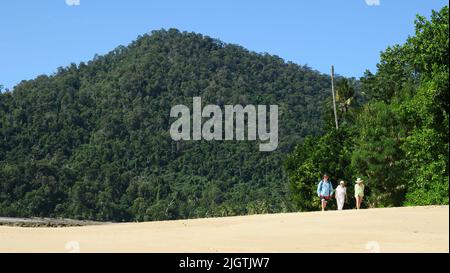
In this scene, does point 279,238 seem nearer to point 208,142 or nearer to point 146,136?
point 208,142

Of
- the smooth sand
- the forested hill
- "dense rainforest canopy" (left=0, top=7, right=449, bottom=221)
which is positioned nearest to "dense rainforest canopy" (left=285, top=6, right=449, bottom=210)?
"dense rainforest canopy" (left=0, top=7, right=449, bottom=221)

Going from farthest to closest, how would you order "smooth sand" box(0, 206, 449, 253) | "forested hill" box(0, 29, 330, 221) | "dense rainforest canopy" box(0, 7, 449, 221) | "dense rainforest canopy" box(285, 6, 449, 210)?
"forested hill" box(0, 29, 330, 221), "dense rainforest canopy" box(0, 7, 449, 221), "dense rainforest canopy" box(285, 6, 449, 210), "smooth sand" box(0, 206, 449, 253)

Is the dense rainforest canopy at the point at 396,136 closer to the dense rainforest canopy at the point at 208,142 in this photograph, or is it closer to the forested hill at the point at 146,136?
the dense rainforest canopy at the point at 208,142

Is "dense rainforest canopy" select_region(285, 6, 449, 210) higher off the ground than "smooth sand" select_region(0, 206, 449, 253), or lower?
higher

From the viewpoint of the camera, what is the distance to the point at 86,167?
11331cm

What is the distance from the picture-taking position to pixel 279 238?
1365 centimetres

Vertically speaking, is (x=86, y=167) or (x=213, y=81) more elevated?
(x=213, y=81)

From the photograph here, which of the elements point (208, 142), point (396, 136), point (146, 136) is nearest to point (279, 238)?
point (396, 136)

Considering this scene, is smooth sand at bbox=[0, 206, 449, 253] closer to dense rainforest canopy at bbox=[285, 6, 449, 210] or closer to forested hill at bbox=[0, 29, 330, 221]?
dense rainforest canopy at bbox=[285, 6, 449, 210]

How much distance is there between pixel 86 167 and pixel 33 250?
338 feet

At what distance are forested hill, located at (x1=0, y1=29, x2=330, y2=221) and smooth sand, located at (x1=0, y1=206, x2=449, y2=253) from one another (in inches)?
2145

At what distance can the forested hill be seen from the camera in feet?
311
